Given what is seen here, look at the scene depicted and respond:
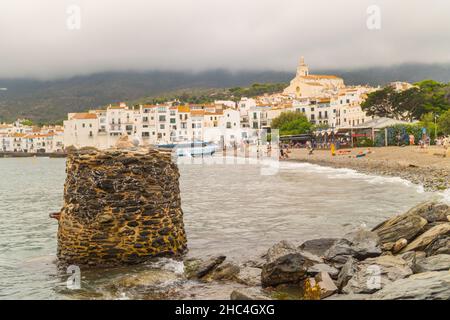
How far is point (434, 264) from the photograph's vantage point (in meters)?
8.99

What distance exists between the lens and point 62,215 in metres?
11.6

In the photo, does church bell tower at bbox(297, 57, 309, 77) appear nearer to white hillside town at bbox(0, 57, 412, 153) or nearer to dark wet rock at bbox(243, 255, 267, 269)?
white hillside town at bbox(0, 57, 412, 153)

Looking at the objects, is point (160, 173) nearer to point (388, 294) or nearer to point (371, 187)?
point (388, 294)

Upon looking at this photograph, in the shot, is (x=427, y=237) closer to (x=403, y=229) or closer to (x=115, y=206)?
(x=403, y=229)

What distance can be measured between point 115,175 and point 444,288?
6998mm

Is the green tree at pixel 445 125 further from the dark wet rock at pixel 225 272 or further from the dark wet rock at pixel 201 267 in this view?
the dark wet rock at pixel 225 272

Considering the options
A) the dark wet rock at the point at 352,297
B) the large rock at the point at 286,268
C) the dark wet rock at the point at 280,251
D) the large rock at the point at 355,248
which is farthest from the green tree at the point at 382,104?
the dark wet rock at the point at 352,297

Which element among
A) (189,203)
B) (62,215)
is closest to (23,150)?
(189,203)

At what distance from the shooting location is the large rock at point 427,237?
1052cm

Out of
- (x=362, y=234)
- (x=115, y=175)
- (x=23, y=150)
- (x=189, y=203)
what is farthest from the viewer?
(x=23, y=150)

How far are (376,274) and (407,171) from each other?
2807cm

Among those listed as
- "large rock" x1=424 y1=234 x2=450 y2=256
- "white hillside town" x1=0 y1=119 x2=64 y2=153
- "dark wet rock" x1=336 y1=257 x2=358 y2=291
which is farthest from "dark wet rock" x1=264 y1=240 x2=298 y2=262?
"white hillside town" x1=0 y1=119 x2=64 y2=153

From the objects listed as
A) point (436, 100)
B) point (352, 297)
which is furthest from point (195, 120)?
point (352, 297)

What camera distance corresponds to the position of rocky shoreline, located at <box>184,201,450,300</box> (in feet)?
25.3
